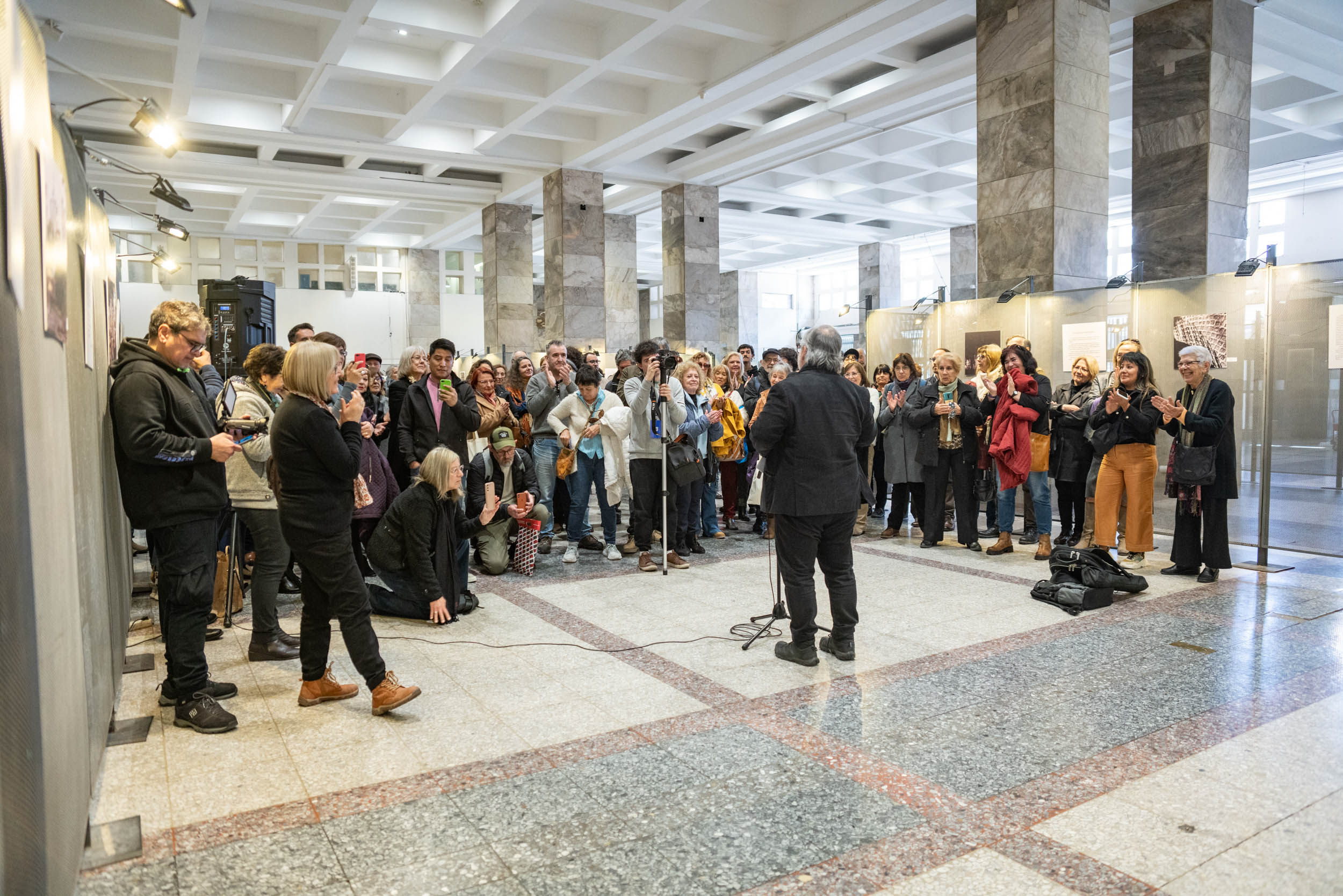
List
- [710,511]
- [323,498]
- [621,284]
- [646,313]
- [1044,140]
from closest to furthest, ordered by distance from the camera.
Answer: [323,498] → [710,511] → [1044,140] → [621,284] → [646,313]

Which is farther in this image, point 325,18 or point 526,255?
point 526,255

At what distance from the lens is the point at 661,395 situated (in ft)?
20.8

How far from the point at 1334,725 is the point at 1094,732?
966 millimetres

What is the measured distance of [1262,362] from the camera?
6.69 m

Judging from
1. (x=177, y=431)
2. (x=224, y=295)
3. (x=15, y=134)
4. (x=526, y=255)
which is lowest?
(x=177, y=431)

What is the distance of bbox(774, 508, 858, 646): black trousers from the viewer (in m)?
4.31

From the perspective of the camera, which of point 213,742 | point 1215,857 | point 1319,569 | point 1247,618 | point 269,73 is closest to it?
point 1215,857

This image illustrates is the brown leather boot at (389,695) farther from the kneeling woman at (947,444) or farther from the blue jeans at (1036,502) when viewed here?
the blue jeans at (1036,502)

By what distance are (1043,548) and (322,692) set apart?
5461mm

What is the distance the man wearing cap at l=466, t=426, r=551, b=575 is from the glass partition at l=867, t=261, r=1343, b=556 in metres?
4.85

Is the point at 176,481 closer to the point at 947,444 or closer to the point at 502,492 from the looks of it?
the point at 502,492

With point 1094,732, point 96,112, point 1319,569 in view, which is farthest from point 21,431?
point 96,112

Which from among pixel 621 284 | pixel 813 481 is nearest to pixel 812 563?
pixel 813 481

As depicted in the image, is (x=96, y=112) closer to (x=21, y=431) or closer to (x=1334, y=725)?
(x=21, y=431)
